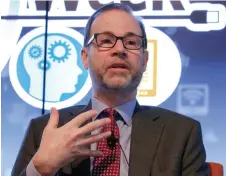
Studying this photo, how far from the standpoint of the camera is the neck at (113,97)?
1.26 m

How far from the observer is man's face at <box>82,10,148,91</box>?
119cm

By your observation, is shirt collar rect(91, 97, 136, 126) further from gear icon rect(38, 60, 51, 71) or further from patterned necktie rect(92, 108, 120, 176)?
gear icon rect(38, 60, 51, 71)

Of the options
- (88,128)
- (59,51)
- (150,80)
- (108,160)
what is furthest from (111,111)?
(59,51)

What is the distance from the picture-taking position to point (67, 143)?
3.25ft

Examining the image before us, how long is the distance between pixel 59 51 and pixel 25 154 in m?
1.09

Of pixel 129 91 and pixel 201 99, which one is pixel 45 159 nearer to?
pixel 129 91

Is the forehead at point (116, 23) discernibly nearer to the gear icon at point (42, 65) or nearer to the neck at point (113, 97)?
the neck at point (113, 97)

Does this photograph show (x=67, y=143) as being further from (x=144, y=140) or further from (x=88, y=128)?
(x=144, y=140)

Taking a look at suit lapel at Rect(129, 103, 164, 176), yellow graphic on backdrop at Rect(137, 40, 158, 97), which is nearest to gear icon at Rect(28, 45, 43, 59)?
yellow graphic on backdrop at Rect(137, 40, 158, 97)

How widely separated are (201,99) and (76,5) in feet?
2.64

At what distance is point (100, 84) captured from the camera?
1236mm

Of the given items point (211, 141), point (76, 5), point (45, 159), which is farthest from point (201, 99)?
point (45, 159)

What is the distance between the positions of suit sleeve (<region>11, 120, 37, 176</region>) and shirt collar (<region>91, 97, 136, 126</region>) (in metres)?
0.20

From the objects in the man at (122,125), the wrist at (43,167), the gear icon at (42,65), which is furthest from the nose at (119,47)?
the gear icon at (42,65)
